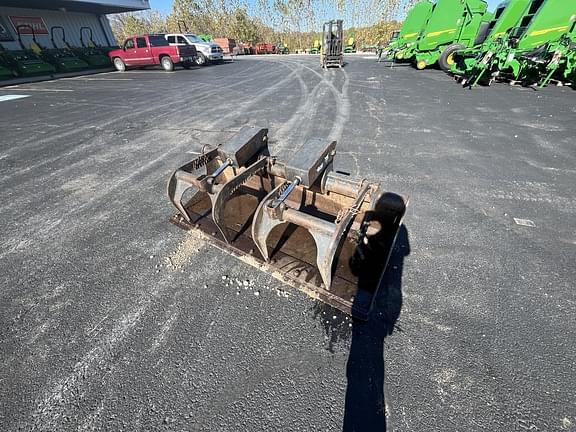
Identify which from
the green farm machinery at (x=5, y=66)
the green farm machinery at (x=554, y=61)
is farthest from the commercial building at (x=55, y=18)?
the green farm machinery at (x=554, y=61)

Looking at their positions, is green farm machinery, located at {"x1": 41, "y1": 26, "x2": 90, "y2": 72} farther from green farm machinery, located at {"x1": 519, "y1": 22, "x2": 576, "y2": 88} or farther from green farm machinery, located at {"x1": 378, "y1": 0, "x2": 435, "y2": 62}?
green farm machinery, located at {"x1": 519, "y1": 22, "x2": 576, "y2": 88}

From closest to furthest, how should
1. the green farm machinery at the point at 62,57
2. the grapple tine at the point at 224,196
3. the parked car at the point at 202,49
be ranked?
the grapple tine at the point at 224,196, the green farm machinery at the point at 62,57, the parked car at the point at 202,49

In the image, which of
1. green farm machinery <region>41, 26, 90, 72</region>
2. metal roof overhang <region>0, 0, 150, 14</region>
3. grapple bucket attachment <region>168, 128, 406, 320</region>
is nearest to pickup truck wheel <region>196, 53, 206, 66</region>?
metal roof overhang <region>0, 0, 150, 14</region>

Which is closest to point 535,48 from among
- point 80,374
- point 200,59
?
point 80,374

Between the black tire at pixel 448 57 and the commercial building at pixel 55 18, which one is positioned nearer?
the black tire at pixel 448 57

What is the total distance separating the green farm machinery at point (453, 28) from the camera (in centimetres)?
1103

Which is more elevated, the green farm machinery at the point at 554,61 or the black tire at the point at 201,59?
the green farm machinery at the point at 554,61

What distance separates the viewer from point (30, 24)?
1545 centimetres

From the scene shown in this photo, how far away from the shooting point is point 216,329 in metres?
1.83

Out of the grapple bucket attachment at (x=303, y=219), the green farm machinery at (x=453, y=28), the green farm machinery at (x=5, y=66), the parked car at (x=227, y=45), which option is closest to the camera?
the grapple bucket attachment at (x=303, y=219)

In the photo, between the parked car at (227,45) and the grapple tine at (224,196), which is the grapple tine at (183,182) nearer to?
the grapple tine at (224,196)

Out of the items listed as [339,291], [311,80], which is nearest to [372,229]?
[339,291]

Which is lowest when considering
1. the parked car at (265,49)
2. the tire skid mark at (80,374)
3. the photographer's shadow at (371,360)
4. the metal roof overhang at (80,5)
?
the parked car at (265,49)

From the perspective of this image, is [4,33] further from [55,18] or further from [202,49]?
[202,49]
